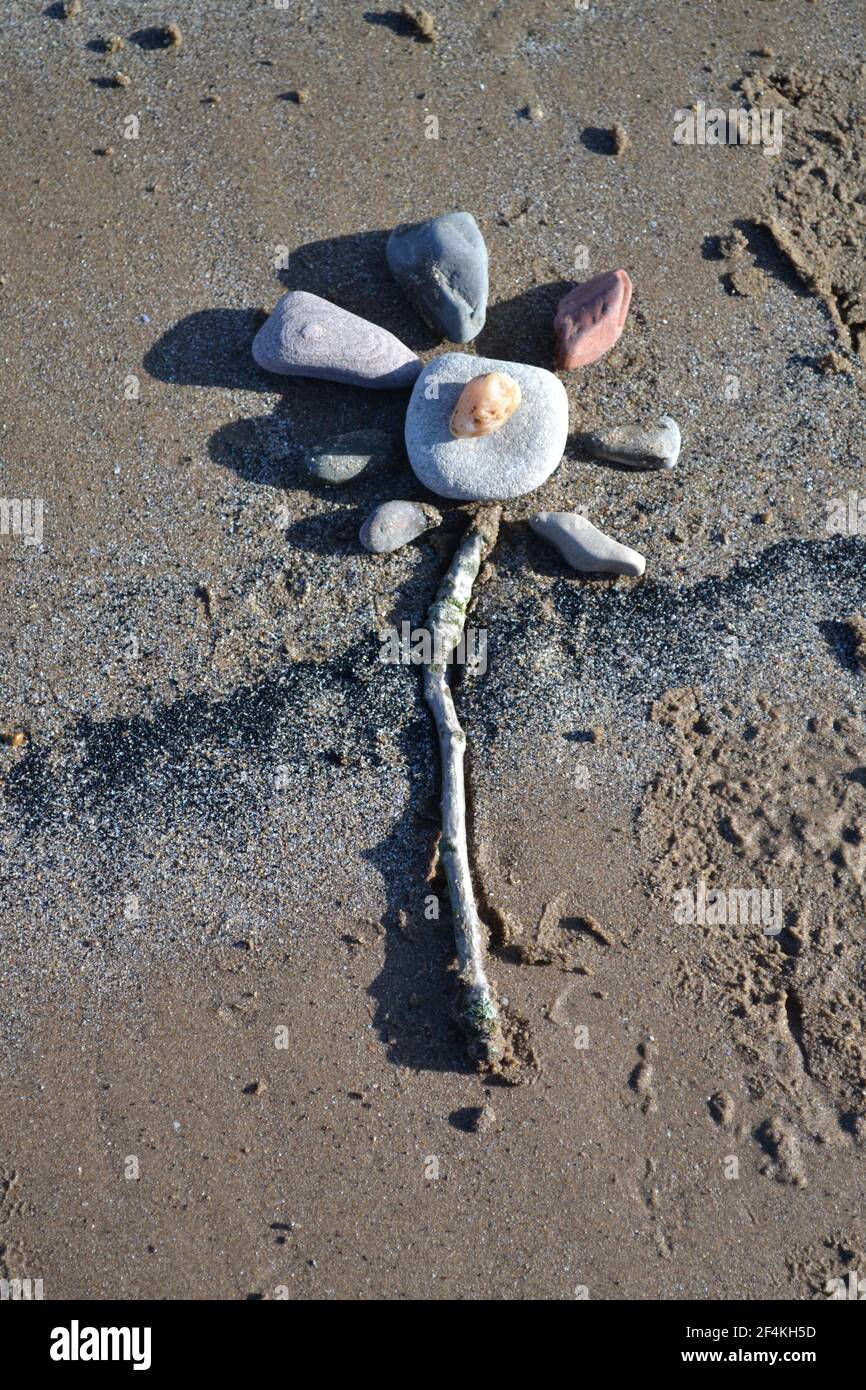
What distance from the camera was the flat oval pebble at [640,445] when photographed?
4793mm

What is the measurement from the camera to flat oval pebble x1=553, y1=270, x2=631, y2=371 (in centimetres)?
485

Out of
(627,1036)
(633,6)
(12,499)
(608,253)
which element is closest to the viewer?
(627,1036)

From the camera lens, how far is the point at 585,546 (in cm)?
461

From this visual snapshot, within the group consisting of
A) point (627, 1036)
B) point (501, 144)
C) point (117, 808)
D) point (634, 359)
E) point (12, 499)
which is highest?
point (501, 144)

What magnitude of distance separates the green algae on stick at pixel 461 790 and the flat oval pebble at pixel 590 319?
86 cm

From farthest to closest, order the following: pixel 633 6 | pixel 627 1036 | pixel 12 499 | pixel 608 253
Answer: pixel 633 6 < pixel 608 253 < pixel 12 499 < pixel 627 1036

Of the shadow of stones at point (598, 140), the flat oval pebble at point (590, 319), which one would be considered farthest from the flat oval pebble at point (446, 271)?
the shadow of stones at point (598, 140)

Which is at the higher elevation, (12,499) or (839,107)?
(839,107)

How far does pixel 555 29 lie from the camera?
5.47 m

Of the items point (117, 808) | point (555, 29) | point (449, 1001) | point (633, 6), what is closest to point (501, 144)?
point (555, 29)

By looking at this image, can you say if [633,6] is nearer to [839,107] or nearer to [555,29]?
[555,29]

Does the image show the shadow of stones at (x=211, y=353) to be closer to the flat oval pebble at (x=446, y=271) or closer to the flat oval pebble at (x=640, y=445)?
the flat oval pebble at (x=446, y=271)

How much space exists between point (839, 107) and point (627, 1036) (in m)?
4.90

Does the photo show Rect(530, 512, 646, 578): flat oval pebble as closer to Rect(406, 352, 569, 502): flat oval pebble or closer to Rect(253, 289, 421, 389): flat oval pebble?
Rect(406, 352, 569, 502): flat oval pebble
